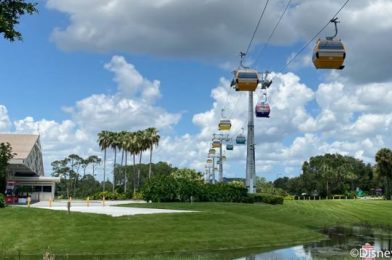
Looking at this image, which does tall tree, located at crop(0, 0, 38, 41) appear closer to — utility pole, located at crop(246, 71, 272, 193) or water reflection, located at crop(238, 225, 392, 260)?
water reflection, located at crop(238, 225, 392, 260)

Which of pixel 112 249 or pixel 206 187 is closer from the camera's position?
pixel 112 249

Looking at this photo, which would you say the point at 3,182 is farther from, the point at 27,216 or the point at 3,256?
the point at 3,256

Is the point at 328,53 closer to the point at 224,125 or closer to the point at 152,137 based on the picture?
the point at 224,125

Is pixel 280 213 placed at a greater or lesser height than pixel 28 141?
lesser

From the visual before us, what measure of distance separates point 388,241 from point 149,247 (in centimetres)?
1428

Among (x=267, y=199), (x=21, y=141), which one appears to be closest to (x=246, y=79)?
(x=267, y=199)

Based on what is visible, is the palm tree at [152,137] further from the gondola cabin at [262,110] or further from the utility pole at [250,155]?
the gondola cabin at [262,110]

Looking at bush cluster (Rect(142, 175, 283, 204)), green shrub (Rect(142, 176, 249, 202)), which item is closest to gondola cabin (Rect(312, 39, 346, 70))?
bush cluster (Rect(142, 175, 283, 204))

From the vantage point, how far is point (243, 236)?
32406 mm

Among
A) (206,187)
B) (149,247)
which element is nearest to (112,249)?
(149,247)

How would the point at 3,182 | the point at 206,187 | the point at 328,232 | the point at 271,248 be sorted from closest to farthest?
the point at 271,248, the point at 328,232, the point at 206,187, the point at 3,182

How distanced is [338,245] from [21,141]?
2552 inches

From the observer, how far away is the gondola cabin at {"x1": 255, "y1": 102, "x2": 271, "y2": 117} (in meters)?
39.6

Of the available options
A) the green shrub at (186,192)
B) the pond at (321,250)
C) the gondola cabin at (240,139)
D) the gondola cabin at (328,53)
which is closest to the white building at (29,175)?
the green shrub at (186,192)
